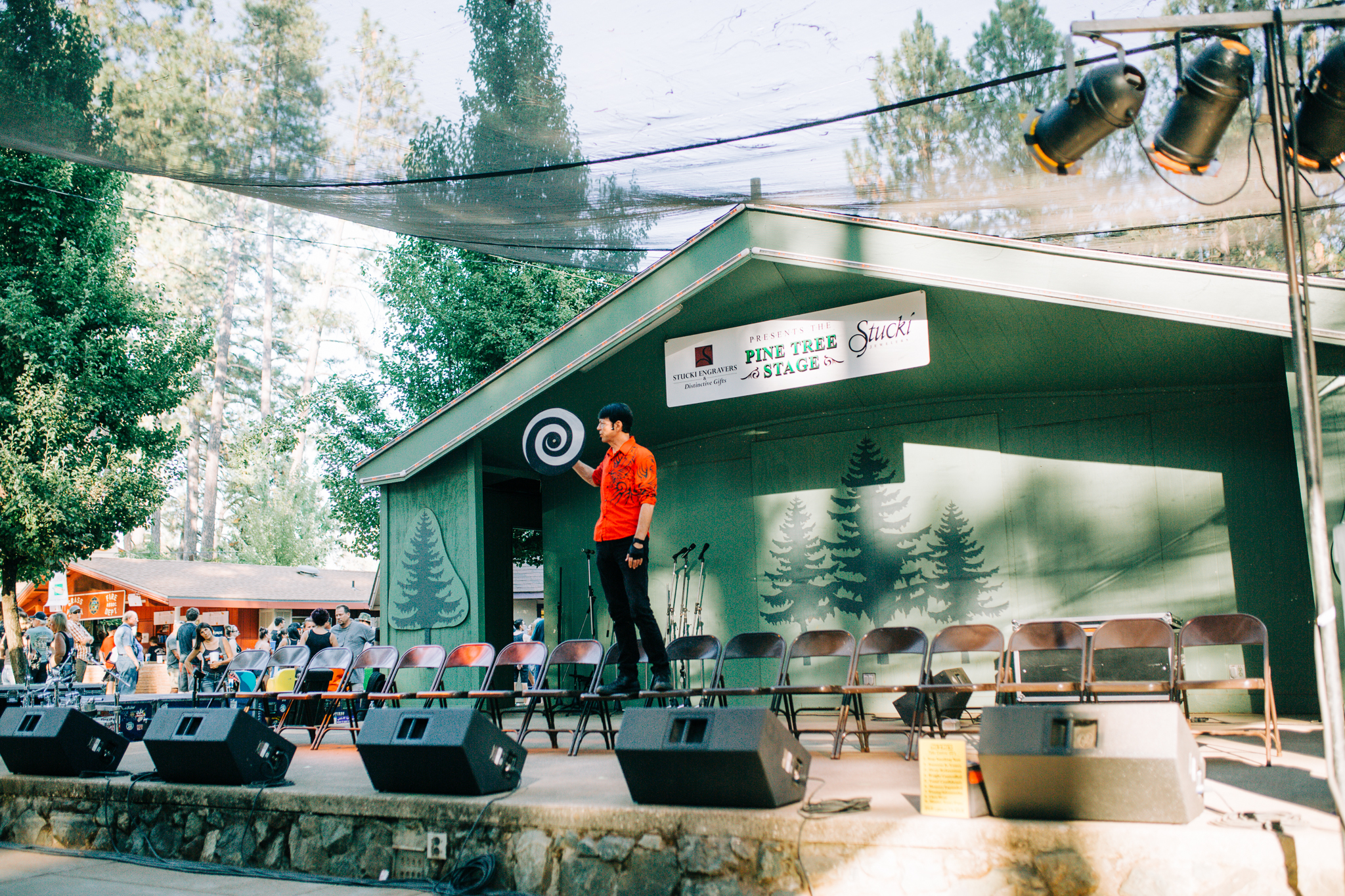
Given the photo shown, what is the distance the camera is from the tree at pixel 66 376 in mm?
12203

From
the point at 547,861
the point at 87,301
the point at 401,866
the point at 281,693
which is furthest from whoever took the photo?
the point at 87,301

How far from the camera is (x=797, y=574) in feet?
26.6

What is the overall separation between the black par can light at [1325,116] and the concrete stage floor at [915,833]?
2333 millimetres

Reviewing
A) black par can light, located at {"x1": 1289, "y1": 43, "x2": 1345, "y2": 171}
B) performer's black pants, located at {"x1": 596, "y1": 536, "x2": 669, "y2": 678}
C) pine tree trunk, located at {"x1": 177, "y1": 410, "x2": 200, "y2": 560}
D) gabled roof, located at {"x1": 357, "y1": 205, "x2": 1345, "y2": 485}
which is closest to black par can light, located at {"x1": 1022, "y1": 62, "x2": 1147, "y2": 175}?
black par can light, located at {"x1": 1289, "y1": 43, "x2": 1345, "y2": 171}

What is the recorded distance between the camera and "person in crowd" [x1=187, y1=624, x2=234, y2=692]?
10.5 metres

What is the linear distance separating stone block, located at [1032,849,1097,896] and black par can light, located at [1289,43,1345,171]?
8.32ft

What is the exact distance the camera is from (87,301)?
12945mm

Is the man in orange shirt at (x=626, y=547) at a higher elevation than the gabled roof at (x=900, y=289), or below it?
below

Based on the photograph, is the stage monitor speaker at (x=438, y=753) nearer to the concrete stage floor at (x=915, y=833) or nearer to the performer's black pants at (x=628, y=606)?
the concrete stage floor at (x=915, y=833)

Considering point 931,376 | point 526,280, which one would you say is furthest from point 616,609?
point 526,280

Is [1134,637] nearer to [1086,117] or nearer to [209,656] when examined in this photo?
[1086,117]

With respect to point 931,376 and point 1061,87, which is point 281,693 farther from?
point 1061,87

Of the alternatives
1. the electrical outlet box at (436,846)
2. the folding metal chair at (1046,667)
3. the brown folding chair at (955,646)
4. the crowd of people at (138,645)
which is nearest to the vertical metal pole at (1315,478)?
the folding metal chair at (1046,667)

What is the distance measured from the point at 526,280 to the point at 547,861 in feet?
40.2
